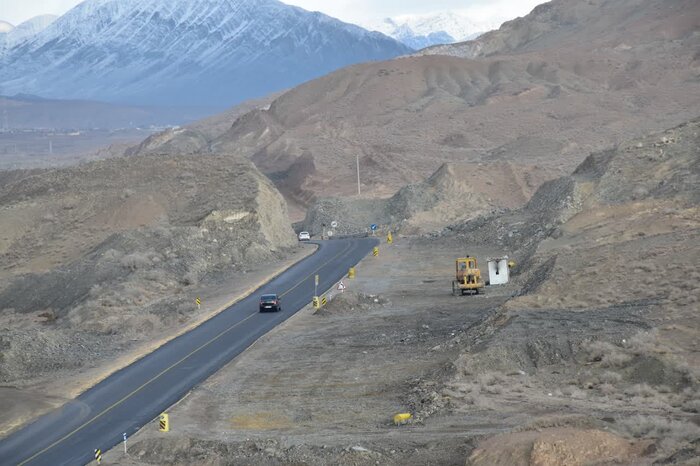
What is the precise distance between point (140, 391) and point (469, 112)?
13225 centimetres

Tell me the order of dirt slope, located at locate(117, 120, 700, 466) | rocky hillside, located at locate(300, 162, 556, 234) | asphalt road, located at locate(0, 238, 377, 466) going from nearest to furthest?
1. dirt slope, located at locate(117, 120, 700, 466)
2. asphalt road, located at locate(0, 238, 377, 466)
3. rocky hillside, located at locate(300, 162, 556, 234)

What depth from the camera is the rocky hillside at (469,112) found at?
13975 cm

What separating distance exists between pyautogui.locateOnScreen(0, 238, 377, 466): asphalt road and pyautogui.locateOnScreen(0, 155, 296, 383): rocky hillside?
2.93 m

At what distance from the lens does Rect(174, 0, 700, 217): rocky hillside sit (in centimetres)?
13975

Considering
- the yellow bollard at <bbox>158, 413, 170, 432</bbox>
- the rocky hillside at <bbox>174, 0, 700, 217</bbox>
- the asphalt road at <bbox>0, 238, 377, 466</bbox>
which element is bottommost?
the asphalt road at <bbox>0, 238, 377, 466</bbox>

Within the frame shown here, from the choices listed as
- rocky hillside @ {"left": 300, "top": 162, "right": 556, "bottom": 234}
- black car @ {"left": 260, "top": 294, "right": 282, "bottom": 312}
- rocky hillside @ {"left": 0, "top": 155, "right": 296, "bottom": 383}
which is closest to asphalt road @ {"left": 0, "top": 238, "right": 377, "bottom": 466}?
black car @ {"left": 260, "top": 294, "right": 282, "bottom": 312}

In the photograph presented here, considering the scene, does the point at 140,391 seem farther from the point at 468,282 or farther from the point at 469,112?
the point at 469,112

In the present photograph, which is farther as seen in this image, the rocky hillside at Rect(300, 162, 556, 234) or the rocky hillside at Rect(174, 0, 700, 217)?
the rocky hillside at Rect(174, 0, 700, 217)

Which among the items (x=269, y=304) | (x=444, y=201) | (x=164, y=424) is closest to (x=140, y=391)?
(x=164, y=424)

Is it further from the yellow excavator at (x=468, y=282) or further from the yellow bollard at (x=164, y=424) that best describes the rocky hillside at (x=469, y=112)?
the yellow bollard at (x=164, y=424)

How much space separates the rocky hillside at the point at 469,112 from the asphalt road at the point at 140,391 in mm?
74097

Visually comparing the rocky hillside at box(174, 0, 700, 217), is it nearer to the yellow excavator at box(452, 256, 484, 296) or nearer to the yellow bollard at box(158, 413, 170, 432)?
the yellow excavator at box(452, 256, 484, 296)

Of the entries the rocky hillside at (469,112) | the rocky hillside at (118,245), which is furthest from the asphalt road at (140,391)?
the rocky hillside at (469,112)

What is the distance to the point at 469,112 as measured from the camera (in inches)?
6599
